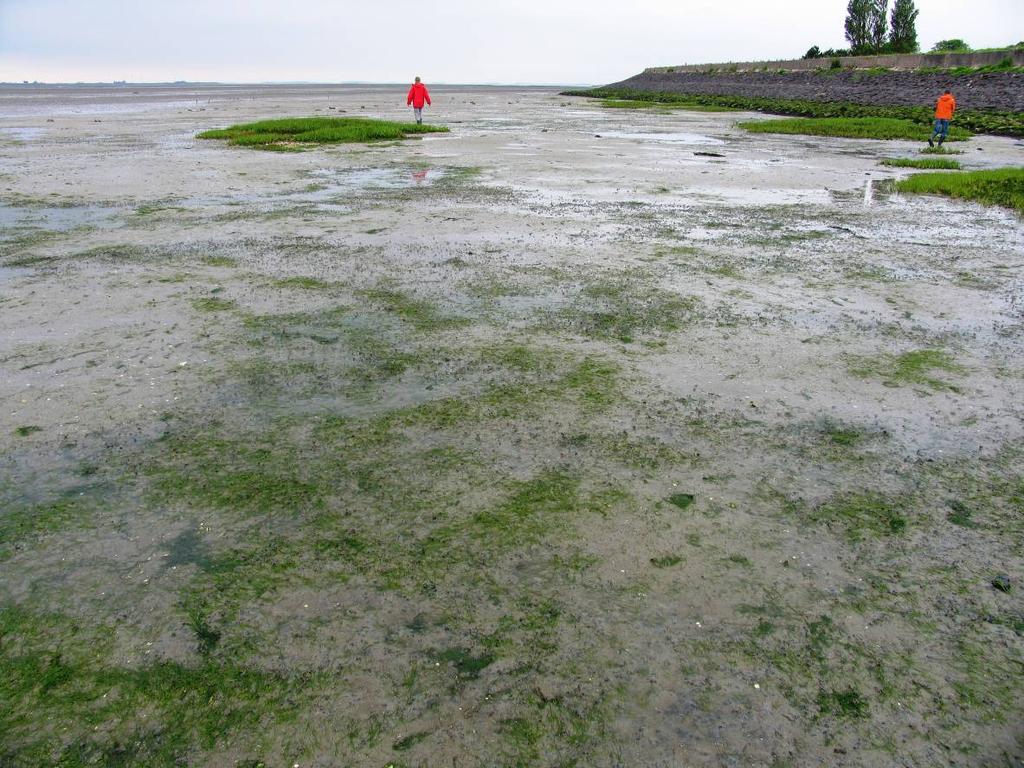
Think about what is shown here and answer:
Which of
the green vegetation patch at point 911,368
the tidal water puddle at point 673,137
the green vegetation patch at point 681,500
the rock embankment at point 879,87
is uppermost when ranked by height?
the rock embankment at point 879,87

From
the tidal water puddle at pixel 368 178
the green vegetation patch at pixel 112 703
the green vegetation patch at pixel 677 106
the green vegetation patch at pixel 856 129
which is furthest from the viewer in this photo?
the green vegetation patch at pixel 677 106

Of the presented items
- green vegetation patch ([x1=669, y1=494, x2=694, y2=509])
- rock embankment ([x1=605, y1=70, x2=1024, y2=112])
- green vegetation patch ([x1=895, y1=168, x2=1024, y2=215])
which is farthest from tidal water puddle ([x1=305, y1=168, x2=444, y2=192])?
rock embankment ([x1=605, y1=70, x2=1024, y2=112])

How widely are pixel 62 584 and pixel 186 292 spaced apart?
13.2 ft

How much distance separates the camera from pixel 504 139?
2342 cm

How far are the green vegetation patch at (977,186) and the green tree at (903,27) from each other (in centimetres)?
6230

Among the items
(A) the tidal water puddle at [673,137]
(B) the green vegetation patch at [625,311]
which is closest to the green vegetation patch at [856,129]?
(A) the tidal water puddle at [673,137]

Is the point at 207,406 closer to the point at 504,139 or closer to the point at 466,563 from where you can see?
the point at 466,563

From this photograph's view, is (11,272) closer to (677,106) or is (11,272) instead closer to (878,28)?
(677,106)

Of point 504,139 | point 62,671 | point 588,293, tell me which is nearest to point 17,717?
point 62,671

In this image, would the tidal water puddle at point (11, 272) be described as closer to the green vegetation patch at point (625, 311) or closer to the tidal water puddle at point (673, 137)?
the green vegetation patch at point (625, 311)

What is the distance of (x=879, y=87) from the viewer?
143ft

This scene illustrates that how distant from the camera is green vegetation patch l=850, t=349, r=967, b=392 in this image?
14.8 feet

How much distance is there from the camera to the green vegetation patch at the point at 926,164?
1544 cm

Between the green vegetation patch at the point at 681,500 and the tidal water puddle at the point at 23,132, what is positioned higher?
the tidal water puddle at the point at 23,132
